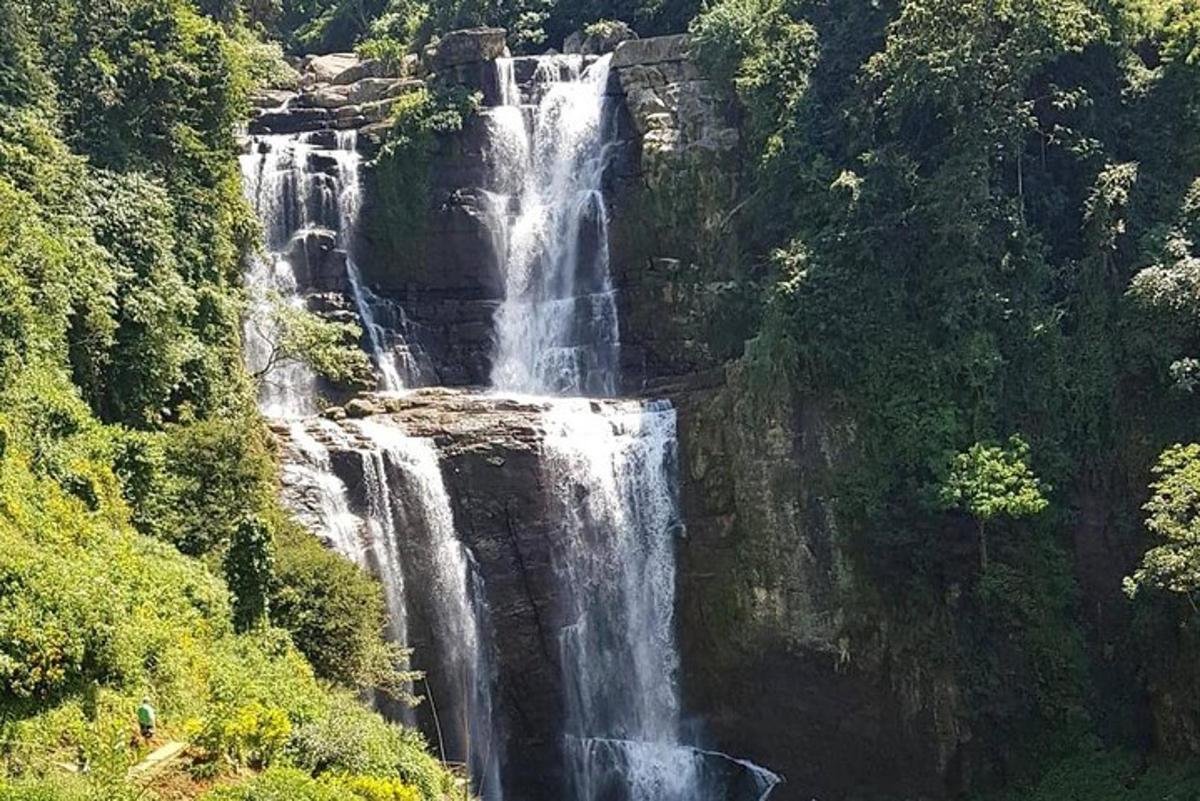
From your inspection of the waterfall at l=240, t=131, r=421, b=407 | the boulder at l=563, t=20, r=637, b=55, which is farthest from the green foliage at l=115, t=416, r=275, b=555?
the boulder at l=563, t=20, r=637, b=55

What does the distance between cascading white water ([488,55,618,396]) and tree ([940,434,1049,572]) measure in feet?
33.1

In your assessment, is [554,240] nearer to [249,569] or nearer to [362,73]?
[362,73]

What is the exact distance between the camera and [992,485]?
21.3 m

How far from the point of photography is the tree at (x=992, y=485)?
2100 cm

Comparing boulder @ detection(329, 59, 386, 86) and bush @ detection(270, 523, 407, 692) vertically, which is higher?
boulder @ detection(329, 59, 386, 86)

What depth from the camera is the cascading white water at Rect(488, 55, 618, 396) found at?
29453mm

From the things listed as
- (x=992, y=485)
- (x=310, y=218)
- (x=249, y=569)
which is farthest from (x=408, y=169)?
(x=992, y=485)

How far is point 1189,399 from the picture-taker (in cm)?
2197

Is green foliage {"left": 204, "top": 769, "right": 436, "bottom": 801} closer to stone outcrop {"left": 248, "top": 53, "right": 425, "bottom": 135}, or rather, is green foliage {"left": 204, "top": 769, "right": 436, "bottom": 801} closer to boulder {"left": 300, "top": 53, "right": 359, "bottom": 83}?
stone outcrop {"left": 248, "top": 53, "right": 425, "bottom": 135}

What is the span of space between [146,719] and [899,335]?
53.6 feet

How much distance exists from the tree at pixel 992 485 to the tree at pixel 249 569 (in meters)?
12.2

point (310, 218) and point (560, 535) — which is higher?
point (310, 218)

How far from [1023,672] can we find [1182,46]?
1370 centimetres

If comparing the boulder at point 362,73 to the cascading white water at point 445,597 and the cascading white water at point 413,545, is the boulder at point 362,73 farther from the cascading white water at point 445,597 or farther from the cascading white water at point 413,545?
the cascading white water at point 445,597
